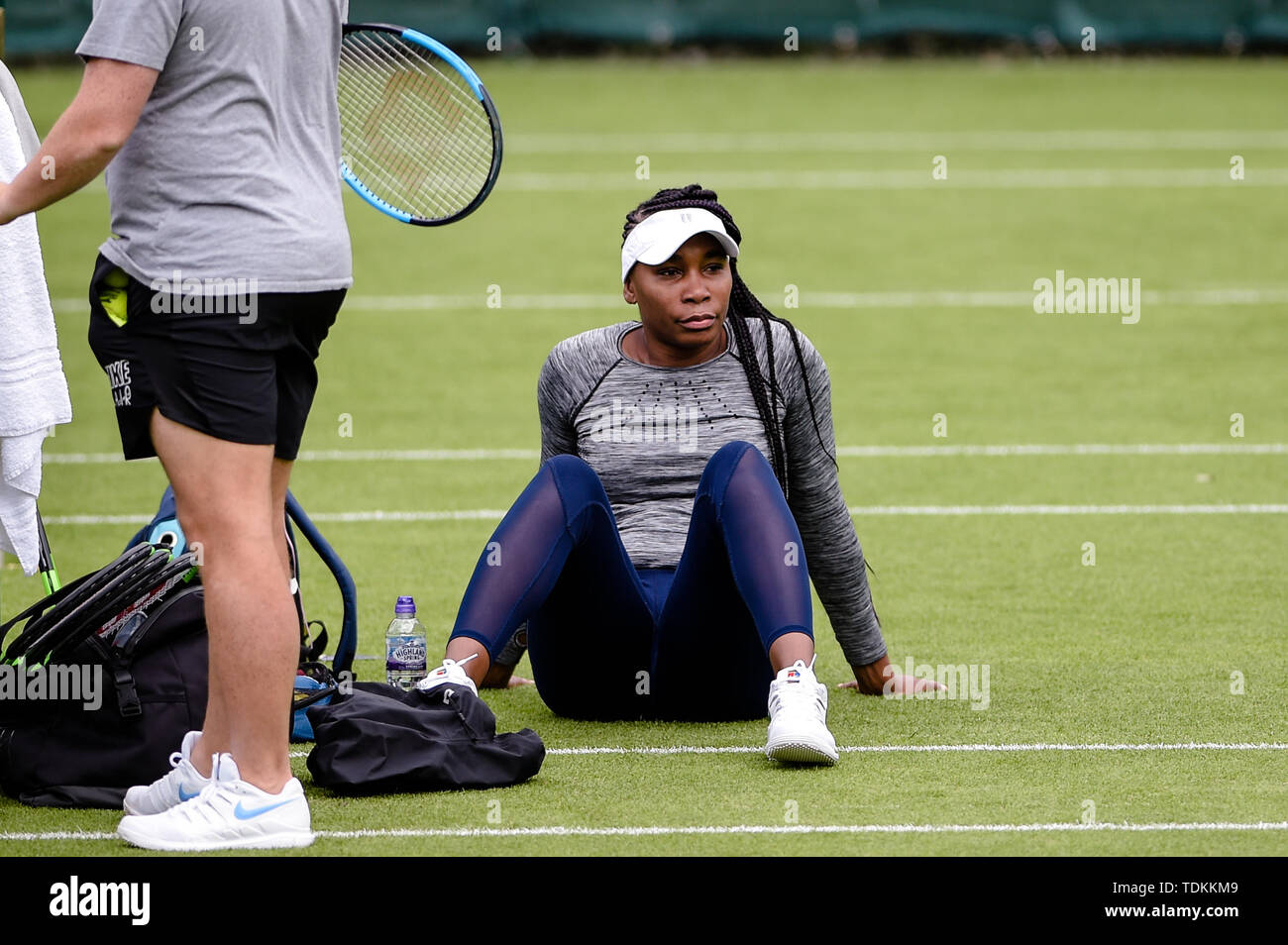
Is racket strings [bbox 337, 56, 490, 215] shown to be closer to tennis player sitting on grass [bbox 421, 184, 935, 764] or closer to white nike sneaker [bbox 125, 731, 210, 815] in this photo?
tennis player sitting on grass [bbox 421, 184, 935, 764]

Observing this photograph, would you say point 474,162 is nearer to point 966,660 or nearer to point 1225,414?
point 966,660

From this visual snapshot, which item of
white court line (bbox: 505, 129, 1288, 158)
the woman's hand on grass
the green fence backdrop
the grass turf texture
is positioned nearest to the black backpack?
the grass turf texture

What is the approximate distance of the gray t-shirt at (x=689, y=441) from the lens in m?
5.12

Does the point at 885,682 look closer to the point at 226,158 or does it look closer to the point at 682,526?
the point at 682,526

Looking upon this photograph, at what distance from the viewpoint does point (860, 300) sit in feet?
40.6

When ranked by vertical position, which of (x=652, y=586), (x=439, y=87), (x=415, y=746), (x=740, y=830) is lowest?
(x=740, y=830)

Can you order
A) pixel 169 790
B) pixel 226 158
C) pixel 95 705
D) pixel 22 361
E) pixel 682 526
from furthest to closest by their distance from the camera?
1. pixel 682 526
2. pixel 22 361
3. pixel 95 705
4. pixel 169 790
5. pixel 226 158

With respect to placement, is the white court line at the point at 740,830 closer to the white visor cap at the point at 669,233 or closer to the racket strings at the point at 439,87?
the white visor cap at the point at 669,233

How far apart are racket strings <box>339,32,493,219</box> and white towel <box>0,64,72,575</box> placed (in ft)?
2.49

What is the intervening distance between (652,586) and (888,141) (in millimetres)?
13985

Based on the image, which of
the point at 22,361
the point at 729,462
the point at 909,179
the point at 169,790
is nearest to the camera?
the point at 169,790

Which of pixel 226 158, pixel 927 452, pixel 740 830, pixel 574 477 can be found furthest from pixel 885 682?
pixel 927 452

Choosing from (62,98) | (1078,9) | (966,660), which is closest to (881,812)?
(966,660)
